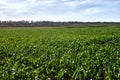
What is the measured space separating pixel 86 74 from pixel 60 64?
1.97 metres

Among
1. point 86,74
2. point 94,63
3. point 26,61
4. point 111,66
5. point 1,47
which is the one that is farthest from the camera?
point 1,47

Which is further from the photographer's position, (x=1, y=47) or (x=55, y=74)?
(x=1, y=47)

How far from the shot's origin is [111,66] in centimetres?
833

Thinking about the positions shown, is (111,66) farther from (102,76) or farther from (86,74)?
(86,74)

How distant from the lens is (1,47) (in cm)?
1522

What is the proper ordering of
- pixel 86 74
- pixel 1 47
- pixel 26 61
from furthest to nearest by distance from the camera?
pixel 1 47
pixel 26 61
pixel 86 74

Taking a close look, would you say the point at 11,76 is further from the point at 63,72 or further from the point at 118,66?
the point at 118,66

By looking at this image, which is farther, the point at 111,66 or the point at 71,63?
the point at 71,63

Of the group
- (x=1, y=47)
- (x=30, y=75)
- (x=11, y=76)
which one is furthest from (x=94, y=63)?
(x=1, y=47)

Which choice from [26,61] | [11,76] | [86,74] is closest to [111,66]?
[86,74]

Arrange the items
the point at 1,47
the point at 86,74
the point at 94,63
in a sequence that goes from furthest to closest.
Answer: the point at 1,47 → the point at 94,63 → the point at 86,74

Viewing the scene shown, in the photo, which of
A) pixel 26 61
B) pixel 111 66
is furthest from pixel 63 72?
pixel 26 61

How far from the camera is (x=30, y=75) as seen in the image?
7824mm

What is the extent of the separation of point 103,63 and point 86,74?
1615mm
